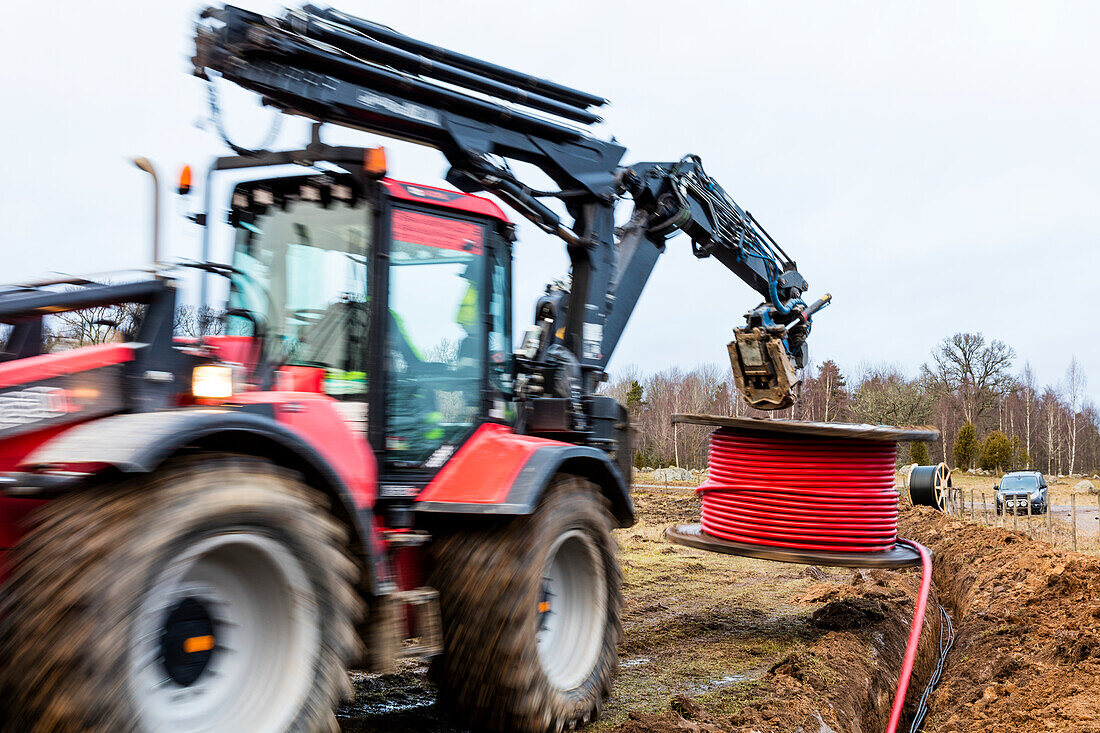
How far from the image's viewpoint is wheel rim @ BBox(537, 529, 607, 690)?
5.03m

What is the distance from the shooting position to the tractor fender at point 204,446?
2832mm

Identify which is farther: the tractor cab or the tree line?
the tree line

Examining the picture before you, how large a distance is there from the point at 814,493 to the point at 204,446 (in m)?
5.19

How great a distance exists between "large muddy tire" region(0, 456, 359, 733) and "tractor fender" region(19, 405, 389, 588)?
0.11 meters

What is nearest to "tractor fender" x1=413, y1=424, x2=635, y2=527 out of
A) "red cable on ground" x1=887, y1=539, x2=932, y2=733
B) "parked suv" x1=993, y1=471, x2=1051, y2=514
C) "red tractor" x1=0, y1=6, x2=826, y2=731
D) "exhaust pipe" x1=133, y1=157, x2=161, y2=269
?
"red tractor" x1=0, y1=6, x2=826, y2=731

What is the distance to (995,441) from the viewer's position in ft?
132

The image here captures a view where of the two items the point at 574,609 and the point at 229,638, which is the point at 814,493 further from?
the point at 229,638

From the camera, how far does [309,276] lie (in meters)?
4.40

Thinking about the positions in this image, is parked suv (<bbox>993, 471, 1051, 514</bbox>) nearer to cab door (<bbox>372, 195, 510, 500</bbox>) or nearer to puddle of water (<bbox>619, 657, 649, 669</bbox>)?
puddle of water (<bbox>619, 657, 649, 669</bbox>)

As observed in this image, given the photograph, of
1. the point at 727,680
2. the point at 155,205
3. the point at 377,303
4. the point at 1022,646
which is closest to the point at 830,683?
the point at 727,680

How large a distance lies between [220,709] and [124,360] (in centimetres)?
135

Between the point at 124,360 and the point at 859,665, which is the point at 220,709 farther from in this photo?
the point at 859,665

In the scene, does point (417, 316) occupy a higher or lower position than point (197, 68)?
lower

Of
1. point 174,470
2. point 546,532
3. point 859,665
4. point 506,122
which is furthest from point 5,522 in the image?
point 859,665
